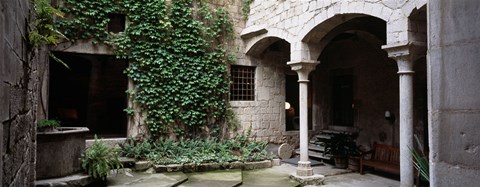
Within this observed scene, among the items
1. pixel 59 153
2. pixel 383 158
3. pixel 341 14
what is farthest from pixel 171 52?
pixel 383 158

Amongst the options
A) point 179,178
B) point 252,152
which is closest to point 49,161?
point 179,178

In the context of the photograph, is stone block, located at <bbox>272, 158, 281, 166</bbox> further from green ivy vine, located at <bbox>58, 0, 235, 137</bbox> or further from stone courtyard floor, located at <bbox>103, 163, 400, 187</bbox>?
green ivy vine, located at <bbox>58, 0, 235, 137</bbox>

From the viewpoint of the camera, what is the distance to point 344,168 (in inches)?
312

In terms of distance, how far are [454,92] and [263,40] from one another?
22.8 ft

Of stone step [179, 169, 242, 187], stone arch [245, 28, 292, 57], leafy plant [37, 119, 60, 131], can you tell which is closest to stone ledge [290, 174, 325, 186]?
stone step [179, 169, 242, 187]

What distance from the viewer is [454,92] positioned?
1.52 meters

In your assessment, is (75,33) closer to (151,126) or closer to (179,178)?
(151,126)

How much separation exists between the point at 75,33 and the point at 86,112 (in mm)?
4692

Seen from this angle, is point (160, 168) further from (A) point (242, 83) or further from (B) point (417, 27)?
(B) point (417, 27)

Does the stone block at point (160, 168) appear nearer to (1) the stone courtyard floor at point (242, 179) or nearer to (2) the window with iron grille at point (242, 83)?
(1) the stone courtyard floor at point (242, 179)

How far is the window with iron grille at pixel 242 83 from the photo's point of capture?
9.03 meters

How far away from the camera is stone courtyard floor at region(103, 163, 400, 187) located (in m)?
5.83

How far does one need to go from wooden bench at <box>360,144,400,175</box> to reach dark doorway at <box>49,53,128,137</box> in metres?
7.29

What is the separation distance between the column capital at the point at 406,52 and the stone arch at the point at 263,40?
8.06ft
